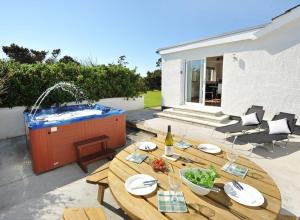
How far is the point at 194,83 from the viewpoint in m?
9.95

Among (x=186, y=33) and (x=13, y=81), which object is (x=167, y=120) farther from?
(x=186, y=33)

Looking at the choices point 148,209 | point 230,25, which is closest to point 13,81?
point 148,209

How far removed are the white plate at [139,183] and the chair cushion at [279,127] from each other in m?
4.82

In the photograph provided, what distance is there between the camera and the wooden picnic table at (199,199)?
1.53 m

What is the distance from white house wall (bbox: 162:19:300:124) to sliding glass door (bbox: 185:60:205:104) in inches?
30.2

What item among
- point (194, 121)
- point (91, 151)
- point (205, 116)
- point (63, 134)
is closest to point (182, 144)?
point (91, 151)

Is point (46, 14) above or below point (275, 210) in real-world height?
above

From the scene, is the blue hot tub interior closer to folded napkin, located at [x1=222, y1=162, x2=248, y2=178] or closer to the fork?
folded napkin, located at [x1=222, y1=162, x2=248, y2=178]

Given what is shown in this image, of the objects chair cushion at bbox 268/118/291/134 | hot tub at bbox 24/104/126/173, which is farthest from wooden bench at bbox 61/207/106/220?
chair cushion at bbox 268/118/291/134

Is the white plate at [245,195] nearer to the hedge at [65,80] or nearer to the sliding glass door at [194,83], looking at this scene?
the hedge at [65,80]

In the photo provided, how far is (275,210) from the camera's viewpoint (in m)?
1.57

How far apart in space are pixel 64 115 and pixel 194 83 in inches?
269

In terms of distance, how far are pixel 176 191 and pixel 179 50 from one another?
9.05 meters

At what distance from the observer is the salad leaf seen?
1.74 metres
